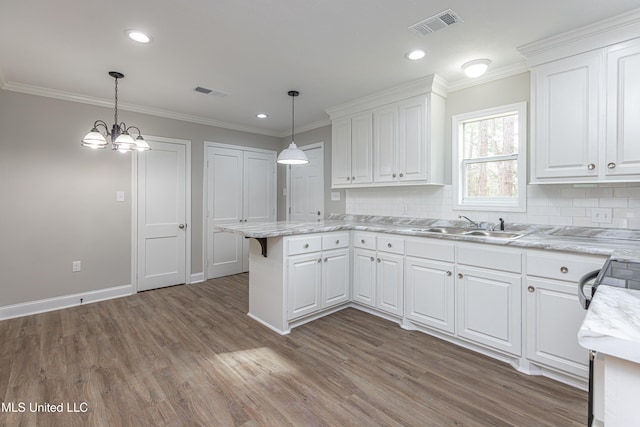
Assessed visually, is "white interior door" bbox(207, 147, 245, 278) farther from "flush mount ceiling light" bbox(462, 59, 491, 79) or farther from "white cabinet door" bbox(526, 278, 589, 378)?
"white cabinet door" bbox(526, 278, 589, 378)

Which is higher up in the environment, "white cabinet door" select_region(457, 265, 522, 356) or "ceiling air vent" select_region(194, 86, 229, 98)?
"ceiling air vent" select_region(194, 86, 229, 98)

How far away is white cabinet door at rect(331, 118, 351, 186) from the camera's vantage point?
4.05 metres

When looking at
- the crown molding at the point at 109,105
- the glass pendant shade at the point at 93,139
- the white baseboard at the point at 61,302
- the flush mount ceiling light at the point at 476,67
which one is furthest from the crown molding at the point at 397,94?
the white baseboard at the point at 61,302

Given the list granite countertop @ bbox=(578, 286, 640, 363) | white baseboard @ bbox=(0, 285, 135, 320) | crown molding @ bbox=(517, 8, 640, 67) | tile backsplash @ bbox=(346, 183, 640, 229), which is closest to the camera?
granite countertop @ bbox=(578, 286, 640, 363)

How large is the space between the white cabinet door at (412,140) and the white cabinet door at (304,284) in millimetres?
1380

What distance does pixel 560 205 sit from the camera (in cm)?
264

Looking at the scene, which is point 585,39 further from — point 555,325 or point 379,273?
point 379,273

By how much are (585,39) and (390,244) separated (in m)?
2.21

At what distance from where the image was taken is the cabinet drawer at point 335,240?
128 inches

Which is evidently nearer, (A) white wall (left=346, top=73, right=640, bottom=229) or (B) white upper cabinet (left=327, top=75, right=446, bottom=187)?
(A) white wall (left=346, top=73, right=640, bottom=229)

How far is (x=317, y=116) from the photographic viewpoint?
184 inches

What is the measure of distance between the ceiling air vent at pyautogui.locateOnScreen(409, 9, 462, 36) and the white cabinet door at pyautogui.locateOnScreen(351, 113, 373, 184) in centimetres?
146

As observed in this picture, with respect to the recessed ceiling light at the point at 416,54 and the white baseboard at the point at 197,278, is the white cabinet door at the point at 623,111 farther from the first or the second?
the white baseboard at the point at 197,278

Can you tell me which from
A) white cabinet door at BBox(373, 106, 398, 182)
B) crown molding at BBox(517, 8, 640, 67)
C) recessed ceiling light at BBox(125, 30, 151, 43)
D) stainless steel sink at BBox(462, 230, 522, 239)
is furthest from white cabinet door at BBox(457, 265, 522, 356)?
recessed ceiling light at BBox(125, 30, 151, 43)
